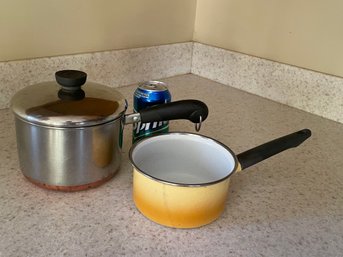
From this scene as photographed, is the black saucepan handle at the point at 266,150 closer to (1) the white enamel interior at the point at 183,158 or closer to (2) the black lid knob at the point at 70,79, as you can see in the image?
(1) the white enamel interior at the point at 183,158

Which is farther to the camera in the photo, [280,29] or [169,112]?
[280,29]

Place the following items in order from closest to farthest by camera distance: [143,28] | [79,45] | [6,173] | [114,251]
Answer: [114,251]
[6,173]
[79,45]
[143,28]

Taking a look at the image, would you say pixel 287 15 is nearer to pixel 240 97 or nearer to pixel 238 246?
pixel 240 97

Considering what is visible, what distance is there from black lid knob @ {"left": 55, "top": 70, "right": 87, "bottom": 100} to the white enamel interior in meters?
0.11

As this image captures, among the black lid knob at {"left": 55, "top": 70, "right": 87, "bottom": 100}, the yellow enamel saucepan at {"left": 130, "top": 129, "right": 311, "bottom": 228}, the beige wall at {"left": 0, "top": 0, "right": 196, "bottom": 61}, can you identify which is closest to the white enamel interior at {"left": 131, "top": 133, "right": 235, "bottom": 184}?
the yellow enamel saucepan at {"left": 130, "top": 129, "right": 311, "bottom": 228}

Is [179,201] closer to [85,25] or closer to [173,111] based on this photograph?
[173,111]

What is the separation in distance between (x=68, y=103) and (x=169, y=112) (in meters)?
0.14

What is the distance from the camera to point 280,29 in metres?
0.94

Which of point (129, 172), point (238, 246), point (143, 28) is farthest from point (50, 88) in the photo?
point (143, 28)

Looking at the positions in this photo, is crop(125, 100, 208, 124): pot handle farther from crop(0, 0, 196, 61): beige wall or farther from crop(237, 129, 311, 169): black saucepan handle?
crop(0, 0, 196, 61): beige wall

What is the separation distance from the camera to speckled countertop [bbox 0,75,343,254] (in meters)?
0.44

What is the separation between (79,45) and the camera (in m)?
0.86

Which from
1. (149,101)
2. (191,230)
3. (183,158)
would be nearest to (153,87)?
(149,101)

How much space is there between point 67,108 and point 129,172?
0.17 metres
